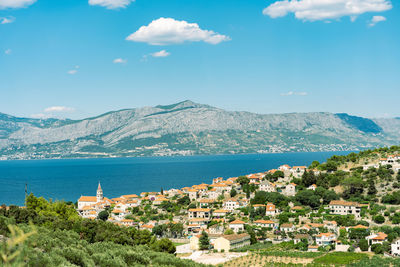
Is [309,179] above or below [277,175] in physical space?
above

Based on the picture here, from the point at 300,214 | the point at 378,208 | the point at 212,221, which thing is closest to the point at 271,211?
the point at 300,214

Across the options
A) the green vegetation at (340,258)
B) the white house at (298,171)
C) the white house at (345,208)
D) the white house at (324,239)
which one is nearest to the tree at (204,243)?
the white house at (324,239)

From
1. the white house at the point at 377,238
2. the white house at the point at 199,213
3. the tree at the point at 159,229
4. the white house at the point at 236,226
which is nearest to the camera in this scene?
the white house at the point at 377,238

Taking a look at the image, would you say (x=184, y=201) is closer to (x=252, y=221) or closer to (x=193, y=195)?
(x=193, y=195)

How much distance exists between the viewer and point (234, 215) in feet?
198

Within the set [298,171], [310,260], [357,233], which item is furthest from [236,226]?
[298,171]

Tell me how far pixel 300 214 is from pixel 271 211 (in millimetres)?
4804

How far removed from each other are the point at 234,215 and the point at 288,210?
8.31 m

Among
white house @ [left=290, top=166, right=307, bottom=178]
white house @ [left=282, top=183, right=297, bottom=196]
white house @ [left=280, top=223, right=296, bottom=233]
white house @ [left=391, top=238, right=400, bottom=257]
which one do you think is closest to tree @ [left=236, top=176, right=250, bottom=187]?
white house @ [left=282, top=183, right=297, bottom=196]

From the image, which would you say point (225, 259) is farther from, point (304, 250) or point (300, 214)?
point (300, 214)

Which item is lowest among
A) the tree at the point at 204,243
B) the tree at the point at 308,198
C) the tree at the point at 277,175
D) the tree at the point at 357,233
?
the tree at the point at 204,243

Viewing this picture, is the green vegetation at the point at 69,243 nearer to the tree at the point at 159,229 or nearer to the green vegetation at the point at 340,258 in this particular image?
the tree at the point at 159,229

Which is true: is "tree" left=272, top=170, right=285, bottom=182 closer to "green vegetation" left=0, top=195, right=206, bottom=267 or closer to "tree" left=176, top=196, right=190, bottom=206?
"tree" left=176, top=196, right=190, bottom=206

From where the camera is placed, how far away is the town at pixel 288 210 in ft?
151
